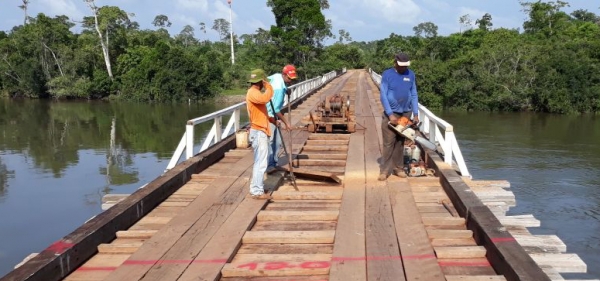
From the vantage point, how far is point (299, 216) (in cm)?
534

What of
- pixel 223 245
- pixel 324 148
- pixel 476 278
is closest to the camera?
pixel 476 278

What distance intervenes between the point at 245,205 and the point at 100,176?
51.9 feet

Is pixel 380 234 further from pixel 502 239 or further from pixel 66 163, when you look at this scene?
pixel 66 163

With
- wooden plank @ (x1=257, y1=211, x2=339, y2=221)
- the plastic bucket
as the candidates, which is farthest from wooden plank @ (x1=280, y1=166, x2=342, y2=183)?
the plastic bucket

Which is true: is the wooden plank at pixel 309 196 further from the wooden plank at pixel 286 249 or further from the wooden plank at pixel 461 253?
the wooden plank at pixel 461 253

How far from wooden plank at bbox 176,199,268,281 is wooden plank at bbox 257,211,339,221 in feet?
0.39

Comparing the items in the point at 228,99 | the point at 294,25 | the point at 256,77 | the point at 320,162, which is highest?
the point at 294,25

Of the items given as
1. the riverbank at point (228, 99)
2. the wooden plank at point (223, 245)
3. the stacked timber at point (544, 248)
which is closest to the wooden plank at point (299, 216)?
the wooden plank at point (223, 245)

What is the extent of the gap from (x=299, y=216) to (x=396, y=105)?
6.87ft

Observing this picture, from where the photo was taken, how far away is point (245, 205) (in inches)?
222

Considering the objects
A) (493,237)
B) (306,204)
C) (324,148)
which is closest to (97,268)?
(306,204)

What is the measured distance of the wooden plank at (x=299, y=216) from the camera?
17.4ft

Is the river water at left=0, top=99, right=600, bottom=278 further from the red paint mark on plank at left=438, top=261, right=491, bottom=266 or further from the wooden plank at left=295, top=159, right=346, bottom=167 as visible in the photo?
the red paint mark on plank at left=438, top=261, right=491, bottom=266

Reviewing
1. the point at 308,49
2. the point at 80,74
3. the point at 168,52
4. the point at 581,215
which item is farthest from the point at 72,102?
the point at 581,215
